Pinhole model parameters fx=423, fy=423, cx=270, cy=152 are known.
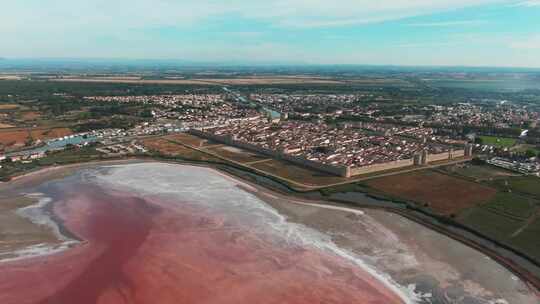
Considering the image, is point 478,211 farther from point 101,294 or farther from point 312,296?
point 101,294

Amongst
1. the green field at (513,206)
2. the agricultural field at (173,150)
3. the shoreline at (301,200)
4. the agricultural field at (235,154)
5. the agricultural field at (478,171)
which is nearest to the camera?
the shoreline at (301,200)

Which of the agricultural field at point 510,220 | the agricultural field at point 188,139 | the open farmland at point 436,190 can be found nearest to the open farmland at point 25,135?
the agricultural field at point 188,139

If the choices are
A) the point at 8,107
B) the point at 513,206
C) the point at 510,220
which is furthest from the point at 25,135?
the point at 513,206

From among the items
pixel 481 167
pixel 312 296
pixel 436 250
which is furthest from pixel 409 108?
pixel 312 296

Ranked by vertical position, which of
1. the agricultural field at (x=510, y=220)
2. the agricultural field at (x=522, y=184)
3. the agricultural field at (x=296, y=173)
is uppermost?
the agricultural field at (x=522, y=184)

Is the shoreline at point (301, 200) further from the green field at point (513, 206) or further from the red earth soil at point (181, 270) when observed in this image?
the red earth soil at point (181, 270)

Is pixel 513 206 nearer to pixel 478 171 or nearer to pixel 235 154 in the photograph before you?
pixel 478 171

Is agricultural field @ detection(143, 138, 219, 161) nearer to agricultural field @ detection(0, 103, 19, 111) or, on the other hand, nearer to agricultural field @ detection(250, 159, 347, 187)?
agricultural field @ detection(250, 159, 347, 187)
